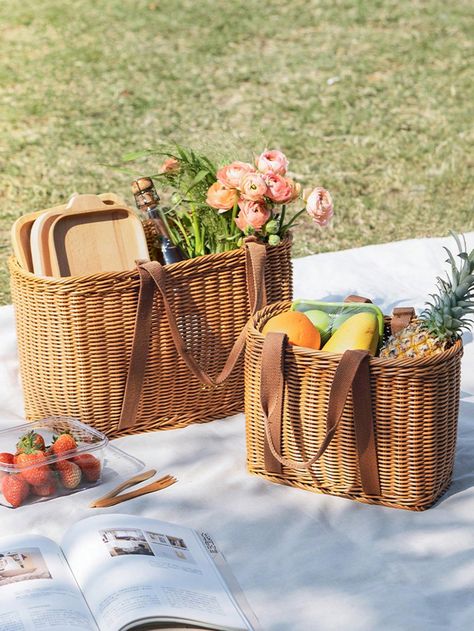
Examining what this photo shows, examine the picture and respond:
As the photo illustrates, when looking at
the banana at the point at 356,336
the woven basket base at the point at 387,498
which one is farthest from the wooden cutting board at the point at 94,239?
the woven basket base at the point at 387,498

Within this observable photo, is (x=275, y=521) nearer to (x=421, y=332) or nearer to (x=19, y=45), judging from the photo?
(x=421, y=332)

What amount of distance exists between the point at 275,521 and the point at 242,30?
18.3 feet

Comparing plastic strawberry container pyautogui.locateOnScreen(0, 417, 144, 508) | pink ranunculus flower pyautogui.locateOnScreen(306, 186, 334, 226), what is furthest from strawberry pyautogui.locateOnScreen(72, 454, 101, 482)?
pink ranunculus flower pyautogui.locateOnScreen(306, 186, 334, 226)

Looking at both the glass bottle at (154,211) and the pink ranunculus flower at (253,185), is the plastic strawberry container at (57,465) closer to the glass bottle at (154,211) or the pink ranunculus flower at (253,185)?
the glass bottle at (154,211)

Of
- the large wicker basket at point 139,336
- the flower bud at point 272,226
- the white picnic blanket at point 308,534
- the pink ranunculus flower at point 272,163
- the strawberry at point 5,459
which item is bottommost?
the white picnic blanket at point 308,534

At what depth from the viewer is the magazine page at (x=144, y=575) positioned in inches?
69.5

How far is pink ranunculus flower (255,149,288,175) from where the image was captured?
101 inches

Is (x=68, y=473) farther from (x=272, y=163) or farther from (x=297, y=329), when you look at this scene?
(x=272, y=163)

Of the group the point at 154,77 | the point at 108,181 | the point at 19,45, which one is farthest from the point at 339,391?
the point at 19,45

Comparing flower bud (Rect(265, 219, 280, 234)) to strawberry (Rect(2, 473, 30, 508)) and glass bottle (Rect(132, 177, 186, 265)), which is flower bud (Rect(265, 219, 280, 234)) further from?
strawberry (Rect(2, 473, 30, 508))

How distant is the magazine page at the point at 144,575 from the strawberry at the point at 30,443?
33 centimetres

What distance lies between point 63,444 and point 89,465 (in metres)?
0.10

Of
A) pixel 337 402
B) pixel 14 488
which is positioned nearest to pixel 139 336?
pixel 14 488

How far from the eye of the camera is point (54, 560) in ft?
6.40
